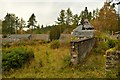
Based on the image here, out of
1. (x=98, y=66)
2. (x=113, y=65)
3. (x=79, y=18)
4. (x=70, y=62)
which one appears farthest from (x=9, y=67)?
(x=79, y=18)

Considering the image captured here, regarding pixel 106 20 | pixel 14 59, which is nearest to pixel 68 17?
pixel 106 20

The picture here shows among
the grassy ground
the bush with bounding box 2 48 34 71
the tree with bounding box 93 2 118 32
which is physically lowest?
the grassy ground

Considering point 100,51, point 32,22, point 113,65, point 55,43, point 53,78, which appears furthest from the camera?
point 32,22

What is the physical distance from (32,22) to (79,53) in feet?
193

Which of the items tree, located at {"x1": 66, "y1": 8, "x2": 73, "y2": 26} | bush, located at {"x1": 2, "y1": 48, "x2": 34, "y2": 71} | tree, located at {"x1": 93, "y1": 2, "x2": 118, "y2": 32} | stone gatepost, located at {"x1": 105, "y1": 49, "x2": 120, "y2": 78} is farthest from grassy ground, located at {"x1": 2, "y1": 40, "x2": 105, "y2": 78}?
tree, located at {"x1": 66, "y1": 8, "x2": 73, "y2": 26}

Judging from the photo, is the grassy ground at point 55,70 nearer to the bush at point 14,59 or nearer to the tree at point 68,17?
the bush at point 14,59

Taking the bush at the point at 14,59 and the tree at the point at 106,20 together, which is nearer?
the bush at the point at 14,59

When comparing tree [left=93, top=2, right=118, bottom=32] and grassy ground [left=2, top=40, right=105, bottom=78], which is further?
tree [left=93, top=2, right=118, bottom=32]

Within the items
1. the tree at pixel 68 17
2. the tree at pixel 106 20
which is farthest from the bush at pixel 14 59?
the tree at pixel 68 17

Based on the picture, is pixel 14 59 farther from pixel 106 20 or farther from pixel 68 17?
pixel 68 17

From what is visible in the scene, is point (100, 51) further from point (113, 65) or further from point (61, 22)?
point (61, 22)

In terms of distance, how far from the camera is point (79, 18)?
64438 mm

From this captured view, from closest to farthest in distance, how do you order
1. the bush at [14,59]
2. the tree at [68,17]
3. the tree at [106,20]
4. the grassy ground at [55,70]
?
the grassy ground at [55,70] → the bush at [14,59] → the tree at [106,20] → the tree at [68,17]

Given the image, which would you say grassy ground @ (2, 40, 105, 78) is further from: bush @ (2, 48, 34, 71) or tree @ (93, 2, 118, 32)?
tree @ (93, 2, 118, 32)
